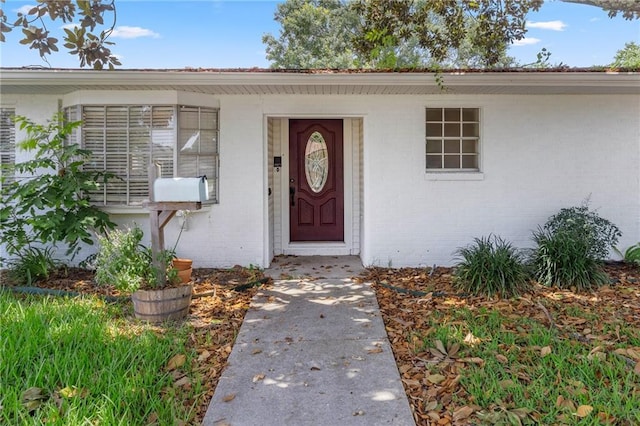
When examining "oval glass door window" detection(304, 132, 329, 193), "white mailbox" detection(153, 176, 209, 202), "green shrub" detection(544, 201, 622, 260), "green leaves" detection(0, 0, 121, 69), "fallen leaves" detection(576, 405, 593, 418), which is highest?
"green leaves" detection(0, 0, 121, 69)

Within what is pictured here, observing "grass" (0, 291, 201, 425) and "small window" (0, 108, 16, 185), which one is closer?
"grass" (0, 291, 201, 425)

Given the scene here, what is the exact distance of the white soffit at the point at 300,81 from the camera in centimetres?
544

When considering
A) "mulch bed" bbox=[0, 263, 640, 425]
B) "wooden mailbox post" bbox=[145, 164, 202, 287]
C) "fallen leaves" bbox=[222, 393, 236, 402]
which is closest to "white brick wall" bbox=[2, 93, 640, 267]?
"mulch bed" bbox=[0, 263, 640, 425]

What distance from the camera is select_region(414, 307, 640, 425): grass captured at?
8.13 feet

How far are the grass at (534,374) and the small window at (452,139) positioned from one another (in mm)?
3125

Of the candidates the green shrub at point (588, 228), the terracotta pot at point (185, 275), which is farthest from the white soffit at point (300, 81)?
the terracotta pot at point (185, 275)

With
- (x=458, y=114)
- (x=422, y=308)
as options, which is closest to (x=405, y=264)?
(x=422, y=308)

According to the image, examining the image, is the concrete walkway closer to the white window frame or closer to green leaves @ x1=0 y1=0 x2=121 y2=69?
the white window frame

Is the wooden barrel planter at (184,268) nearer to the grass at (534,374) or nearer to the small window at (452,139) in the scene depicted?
the grass at (534,374)

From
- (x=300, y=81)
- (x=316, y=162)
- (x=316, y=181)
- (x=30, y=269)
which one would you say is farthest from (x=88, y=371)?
(x=316, y=162)

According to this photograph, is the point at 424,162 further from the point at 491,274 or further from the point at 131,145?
the point at 131,145

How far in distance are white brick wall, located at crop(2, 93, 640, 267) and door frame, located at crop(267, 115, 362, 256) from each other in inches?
29.2

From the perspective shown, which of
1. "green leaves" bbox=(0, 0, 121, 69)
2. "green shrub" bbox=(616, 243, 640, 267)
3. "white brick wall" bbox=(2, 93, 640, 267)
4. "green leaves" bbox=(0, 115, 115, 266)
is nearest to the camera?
"green leaves" bbox=(0, 0, 121, 69)

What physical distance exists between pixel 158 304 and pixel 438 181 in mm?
4255
